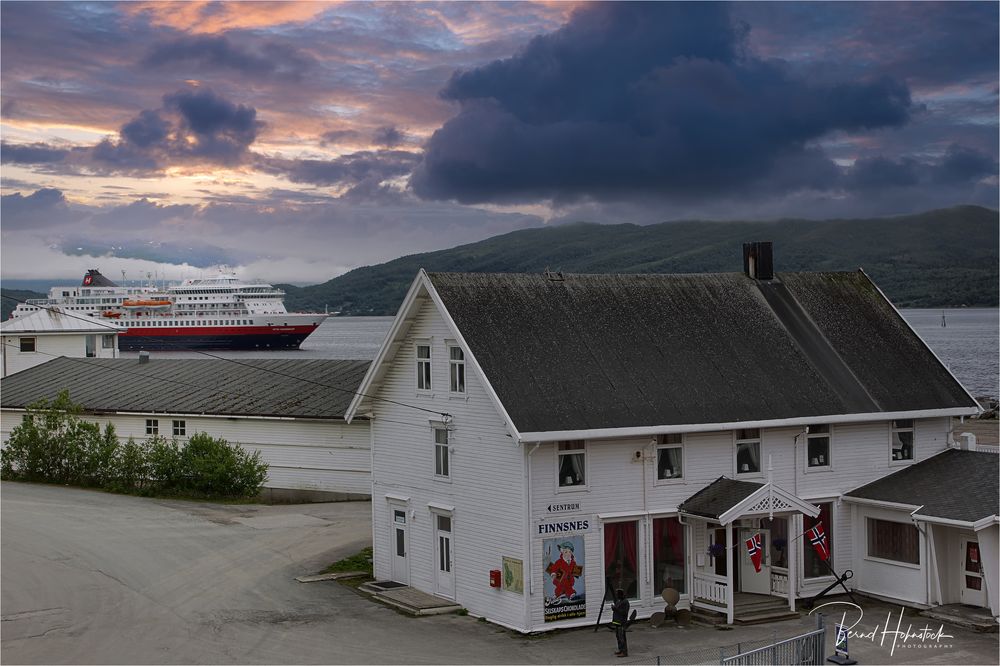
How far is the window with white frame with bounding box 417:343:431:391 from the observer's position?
85.9ft

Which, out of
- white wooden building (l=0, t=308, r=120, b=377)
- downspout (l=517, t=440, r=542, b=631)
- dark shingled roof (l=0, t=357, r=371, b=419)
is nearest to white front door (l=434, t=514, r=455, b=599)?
downspout (l=517, t=440, r=542, b=631)

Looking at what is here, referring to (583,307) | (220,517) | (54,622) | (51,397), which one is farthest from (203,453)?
(583,307)

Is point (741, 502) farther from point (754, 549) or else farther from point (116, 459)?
point (116, 459)

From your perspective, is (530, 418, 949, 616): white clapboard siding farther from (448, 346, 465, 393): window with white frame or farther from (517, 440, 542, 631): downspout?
(448, 346, 465, 393): window with white frame

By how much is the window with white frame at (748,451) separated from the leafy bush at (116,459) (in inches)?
769

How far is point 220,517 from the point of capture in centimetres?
3534

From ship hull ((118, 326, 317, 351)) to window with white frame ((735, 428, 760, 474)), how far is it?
176m

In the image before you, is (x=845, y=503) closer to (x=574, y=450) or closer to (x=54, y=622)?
(x=574, y=450)

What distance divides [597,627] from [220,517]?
53.2ft

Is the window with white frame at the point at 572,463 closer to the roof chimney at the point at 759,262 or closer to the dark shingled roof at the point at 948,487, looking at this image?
the dark shingled roof at the point at 948,487

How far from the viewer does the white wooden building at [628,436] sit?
2336cm

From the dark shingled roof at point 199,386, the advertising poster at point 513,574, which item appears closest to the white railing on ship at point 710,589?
the advertising poster at point 513,574

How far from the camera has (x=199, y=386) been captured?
45094mm
